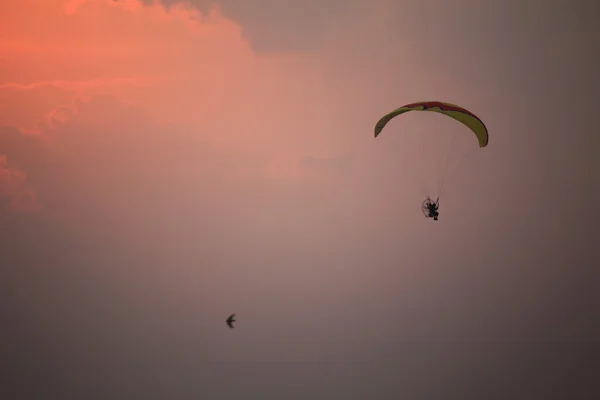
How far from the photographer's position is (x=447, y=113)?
248 cm

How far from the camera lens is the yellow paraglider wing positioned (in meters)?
2.31

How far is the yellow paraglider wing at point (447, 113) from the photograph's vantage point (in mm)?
2314

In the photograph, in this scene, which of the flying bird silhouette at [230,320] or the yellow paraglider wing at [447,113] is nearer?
the yellow paraglider wing at [447,113]

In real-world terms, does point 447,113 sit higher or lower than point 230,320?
higher

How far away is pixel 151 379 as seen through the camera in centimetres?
292

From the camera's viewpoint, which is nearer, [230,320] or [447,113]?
[447,113]

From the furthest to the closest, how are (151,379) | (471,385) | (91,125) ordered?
(471,385) → (151,379) → (91,125)

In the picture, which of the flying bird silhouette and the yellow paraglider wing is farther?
the flying bird silhouette

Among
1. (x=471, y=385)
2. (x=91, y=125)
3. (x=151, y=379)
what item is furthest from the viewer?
(x=471, y=385)

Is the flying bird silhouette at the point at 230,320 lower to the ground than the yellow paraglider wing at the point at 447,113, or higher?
lower

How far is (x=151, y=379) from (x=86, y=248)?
3.92ft

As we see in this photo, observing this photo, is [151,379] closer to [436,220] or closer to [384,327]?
[384,327]

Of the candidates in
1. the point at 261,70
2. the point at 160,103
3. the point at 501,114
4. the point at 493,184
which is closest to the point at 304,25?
the point at 261,70

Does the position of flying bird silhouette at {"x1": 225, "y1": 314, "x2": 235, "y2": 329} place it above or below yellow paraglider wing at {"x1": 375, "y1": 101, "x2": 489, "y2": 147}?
below
